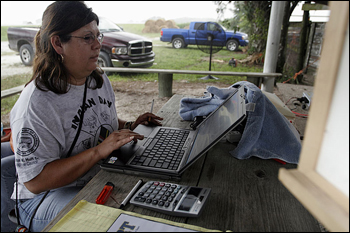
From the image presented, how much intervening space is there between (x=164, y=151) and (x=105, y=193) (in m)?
0.35

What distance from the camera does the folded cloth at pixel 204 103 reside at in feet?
4.85

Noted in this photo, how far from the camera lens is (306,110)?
2.01 meters

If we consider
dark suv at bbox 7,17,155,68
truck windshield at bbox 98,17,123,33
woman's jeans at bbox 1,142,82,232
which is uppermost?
truck windshield at bbox 98,17,123,33

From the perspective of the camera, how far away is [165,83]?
14.6ft

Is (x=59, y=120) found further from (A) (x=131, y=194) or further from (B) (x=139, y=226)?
(B) (x=139, y=226)

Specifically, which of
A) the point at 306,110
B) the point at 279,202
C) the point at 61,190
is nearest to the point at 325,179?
the point at 279,202

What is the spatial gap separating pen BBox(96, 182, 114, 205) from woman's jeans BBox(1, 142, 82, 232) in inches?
11.8

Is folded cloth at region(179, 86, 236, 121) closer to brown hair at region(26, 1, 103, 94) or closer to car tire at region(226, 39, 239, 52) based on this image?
brown hair at region(26, 1, 103, 94)

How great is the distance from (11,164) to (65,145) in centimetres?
34

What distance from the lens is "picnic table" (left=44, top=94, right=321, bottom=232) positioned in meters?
0.69

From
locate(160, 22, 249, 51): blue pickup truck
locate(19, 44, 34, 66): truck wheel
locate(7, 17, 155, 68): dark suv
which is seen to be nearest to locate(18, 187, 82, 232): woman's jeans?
locate(7, 17, 155, 68): dark suv

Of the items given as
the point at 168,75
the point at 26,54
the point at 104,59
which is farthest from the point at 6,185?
the point at 26,54

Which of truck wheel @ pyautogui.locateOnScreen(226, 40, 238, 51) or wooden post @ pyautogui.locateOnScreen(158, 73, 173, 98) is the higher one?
truck wheel @ pyautogui.locateOnScreen(226, 40, 238, 51)

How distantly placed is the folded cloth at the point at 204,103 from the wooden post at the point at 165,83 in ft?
9.15
